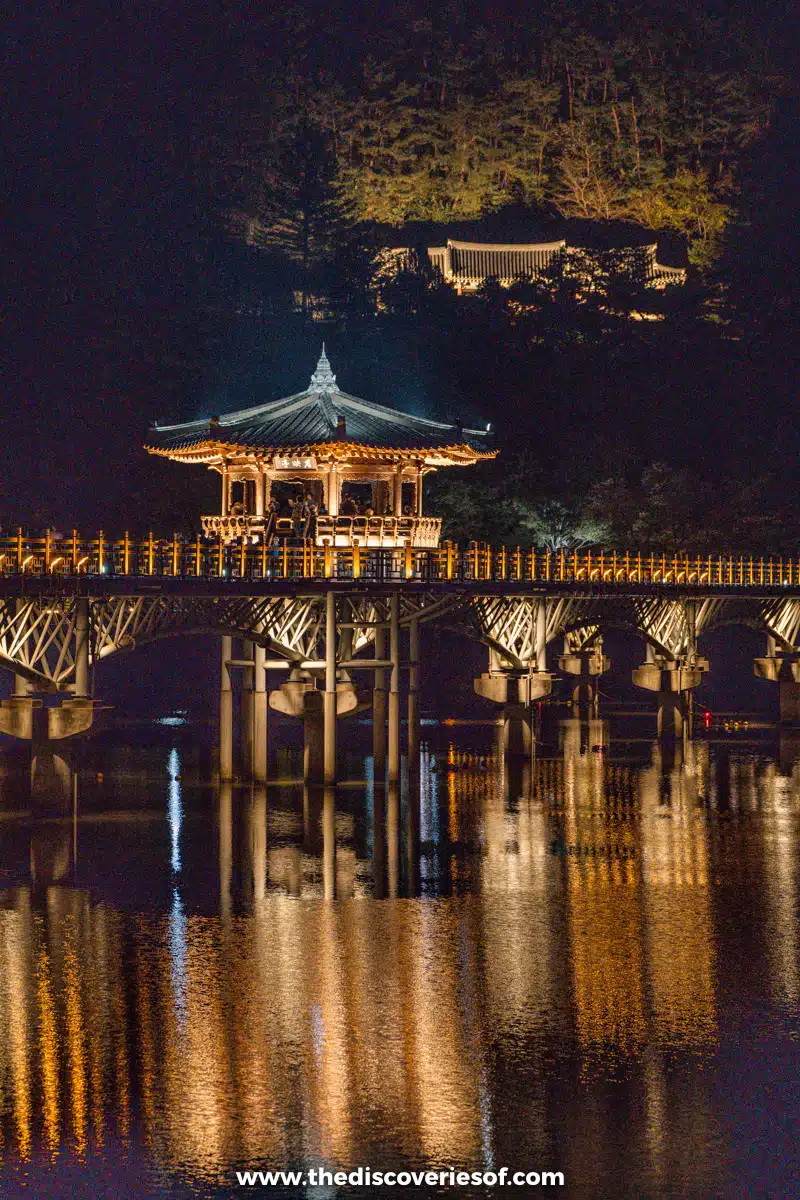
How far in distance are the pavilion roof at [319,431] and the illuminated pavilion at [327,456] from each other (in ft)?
0.12

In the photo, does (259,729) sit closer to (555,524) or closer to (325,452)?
(325,452)

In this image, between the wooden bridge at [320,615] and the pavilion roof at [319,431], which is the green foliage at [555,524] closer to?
the wooden bridge at [320,615]

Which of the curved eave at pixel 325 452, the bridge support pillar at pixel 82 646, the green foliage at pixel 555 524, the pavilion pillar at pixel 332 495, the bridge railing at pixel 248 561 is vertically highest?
the green foliage at pixel 555 524

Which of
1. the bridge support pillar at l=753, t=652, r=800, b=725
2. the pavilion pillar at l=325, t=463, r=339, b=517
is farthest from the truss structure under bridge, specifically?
the bridge support pillar at l=753, t=652, r=800, b=725

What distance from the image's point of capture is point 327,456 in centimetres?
5772

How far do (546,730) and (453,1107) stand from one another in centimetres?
5409

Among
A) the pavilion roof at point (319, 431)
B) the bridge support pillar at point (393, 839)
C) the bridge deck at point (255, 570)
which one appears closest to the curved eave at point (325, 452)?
the pavilion roof at point (319, 431)

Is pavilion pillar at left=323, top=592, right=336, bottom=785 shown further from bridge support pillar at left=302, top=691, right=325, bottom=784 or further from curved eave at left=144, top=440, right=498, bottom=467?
curved eave at left=144, top=440, right=498, bottom=467

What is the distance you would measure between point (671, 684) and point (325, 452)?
21.2 metres

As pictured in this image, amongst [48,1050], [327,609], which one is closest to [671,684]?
[327,609]

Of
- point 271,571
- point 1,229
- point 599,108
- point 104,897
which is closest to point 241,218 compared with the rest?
point 1,229

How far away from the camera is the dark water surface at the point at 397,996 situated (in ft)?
71.1

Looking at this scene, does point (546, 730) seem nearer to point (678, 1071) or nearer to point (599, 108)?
point (678, 1071)

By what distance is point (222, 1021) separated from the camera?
88.9ft
